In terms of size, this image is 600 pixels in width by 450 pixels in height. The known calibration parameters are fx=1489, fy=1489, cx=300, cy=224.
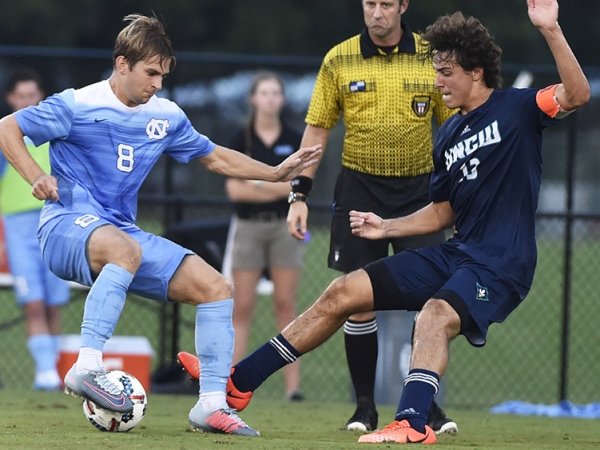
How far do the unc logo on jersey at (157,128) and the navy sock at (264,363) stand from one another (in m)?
1.12

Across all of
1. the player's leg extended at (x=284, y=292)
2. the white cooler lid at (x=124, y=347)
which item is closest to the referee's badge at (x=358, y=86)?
the player's leg extended at (x=284, y=292)

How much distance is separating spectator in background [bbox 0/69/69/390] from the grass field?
0.58 m

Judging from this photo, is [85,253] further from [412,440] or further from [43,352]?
[43,352]

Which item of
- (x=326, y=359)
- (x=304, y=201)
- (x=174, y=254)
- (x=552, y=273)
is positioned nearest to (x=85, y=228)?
(x=174, y=254)

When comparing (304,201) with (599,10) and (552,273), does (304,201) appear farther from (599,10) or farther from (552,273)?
Result: (599,10)

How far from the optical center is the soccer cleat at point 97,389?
21.3 ft

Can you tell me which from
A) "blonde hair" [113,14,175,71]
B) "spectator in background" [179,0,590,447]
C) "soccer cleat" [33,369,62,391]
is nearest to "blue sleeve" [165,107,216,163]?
"blonde hair" [113,14,175,71]

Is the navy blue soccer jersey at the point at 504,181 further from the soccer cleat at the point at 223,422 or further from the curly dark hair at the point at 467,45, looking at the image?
the soccer cleat at the point at 223,422

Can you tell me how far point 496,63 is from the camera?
22.4 ft

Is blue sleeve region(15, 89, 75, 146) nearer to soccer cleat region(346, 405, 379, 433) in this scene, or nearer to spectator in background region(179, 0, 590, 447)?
spectator in background region(179, 0, 590, 447)

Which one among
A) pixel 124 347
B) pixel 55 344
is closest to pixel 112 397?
pixel 124 347

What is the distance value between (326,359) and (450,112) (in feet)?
17.0

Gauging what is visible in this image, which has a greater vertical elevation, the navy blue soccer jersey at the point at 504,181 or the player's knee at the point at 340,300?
the navy blue soccer jersey at the point at 504,181

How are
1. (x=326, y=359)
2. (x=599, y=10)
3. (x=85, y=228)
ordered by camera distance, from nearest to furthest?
(x=85, y=228) < (x=326, y=359) < (x=599, y=10)
